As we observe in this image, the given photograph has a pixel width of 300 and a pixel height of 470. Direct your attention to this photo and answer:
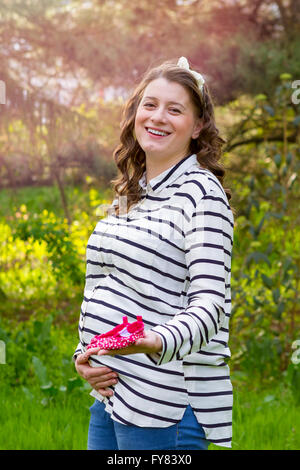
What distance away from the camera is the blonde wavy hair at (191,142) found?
63.5 inches

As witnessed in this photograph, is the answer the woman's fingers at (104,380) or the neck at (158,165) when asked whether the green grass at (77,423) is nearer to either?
the woman's fingers at (104,380)

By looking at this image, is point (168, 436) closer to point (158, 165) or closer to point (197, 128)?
point (158, 165)

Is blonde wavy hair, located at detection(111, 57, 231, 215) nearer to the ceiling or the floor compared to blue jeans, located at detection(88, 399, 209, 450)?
nearer to the ceiling

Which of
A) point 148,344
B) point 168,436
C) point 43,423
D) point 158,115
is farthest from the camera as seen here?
point 43,423

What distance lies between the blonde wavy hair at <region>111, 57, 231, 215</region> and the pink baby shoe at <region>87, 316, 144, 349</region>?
47 cm

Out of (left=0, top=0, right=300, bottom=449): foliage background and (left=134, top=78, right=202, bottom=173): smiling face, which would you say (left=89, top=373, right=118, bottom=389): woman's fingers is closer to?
(left=134, top=78, right=202, bottom=173): smiling face

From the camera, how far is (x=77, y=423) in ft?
9.84

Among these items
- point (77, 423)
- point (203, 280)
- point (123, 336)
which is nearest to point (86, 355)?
point (123, 336)

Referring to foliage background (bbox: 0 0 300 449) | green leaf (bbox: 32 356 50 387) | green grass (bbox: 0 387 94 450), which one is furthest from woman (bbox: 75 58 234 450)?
foliage background (bbox: 0 0 300 449)

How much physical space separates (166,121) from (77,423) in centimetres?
192

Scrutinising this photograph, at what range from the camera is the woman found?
53.1 inches

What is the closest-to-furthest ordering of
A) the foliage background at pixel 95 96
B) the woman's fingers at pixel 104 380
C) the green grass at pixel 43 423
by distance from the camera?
the woman's fingers at pixel 104 380
the green grass at pixel 43 423
the foliage background at pixel 95 96

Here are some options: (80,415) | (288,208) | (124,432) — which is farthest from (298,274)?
(124,432)

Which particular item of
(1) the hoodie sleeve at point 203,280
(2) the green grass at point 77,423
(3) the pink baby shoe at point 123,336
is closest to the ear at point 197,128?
(1) the hoodie sleeve at point 203,280
